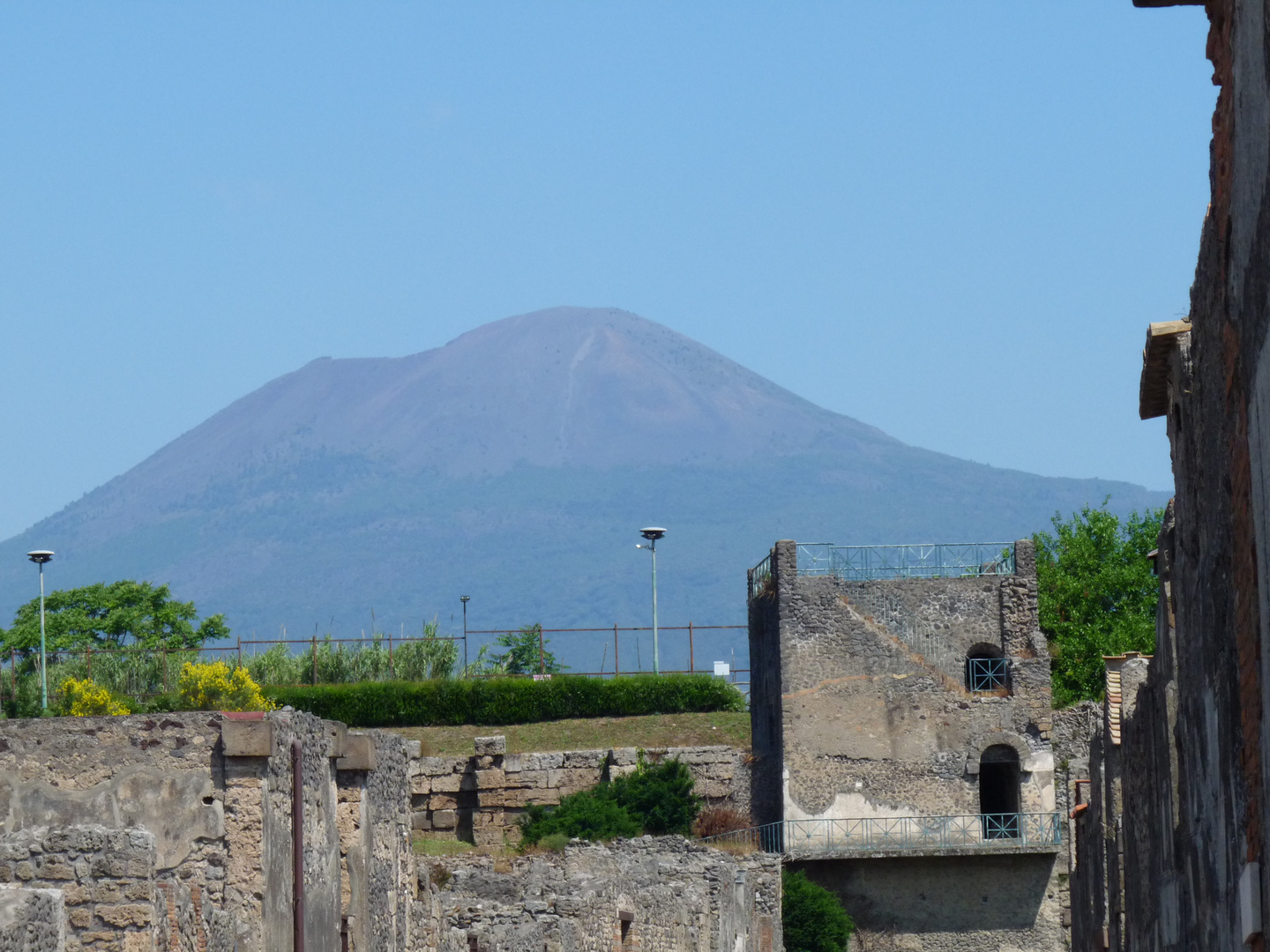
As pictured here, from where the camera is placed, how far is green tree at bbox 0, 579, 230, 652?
9462cm

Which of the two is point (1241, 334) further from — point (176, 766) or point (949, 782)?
point (949, 782)

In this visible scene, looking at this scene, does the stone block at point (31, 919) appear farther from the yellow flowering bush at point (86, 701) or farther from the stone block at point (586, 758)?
the stone block at point (586, 758)

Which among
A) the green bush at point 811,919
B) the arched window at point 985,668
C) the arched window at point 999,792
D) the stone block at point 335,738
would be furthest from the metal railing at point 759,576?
the stone block at point 335,738

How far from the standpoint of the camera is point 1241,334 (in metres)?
9.87

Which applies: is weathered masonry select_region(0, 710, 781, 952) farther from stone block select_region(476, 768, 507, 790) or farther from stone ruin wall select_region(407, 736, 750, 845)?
stone block select_region(476, 768, 507, 790)

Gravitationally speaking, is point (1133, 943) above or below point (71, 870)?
below

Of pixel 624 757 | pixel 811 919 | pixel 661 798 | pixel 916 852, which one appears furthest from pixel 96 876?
pixel 624 757

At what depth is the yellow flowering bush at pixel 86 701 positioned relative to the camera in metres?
48.8

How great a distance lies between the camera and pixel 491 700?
61469 millimetres

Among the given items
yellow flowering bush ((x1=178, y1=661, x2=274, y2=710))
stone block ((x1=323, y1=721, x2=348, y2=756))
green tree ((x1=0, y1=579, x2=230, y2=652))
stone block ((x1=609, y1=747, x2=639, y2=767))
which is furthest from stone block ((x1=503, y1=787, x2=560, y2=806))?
green tree ((x1=0, y1=579, x2=230, y2=652))

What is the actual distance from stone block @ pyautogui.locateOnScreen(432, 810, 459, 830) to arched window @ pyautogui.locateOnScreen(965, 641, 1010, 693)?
14083 millimetres

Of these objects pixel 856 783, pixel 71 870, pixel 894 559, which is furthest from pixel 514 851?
pixel 71 870

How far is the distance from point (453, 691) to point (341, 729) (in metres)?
42.3

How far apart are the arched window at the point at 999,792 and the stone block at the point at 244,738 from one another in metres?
37.1
